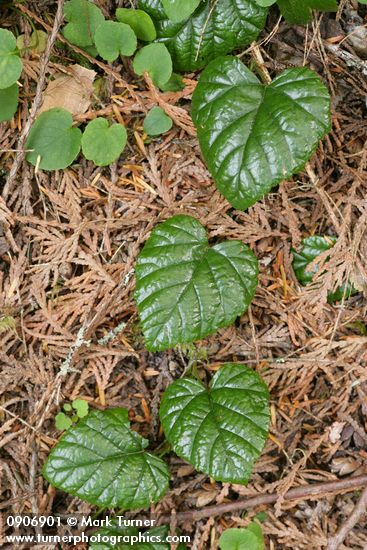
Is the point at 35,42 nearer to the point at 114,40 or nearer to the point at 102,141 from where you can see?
the point at 114,40

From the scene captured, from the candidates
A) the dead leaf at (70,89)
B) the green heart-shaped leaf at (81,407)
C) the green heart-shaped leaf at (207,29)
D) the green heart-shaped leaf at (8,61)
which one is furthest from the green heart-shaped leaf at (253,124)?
the green heart-shaped leaf at (81,407)

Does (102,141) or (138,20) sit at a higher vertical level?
(138,20)

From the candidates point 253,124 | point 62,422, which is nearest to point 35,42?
point 253,124

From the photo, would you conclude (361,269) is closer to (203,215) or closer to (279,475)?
(203,215)

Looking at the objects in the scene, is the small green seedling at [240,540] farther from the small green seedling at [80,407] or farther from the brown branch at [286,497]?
the small green seedling at [80,407]

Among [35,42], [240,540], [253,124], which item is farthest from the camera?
[35,42]

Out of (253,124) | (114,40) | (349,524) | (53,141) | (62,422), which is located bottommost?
(349,524)
